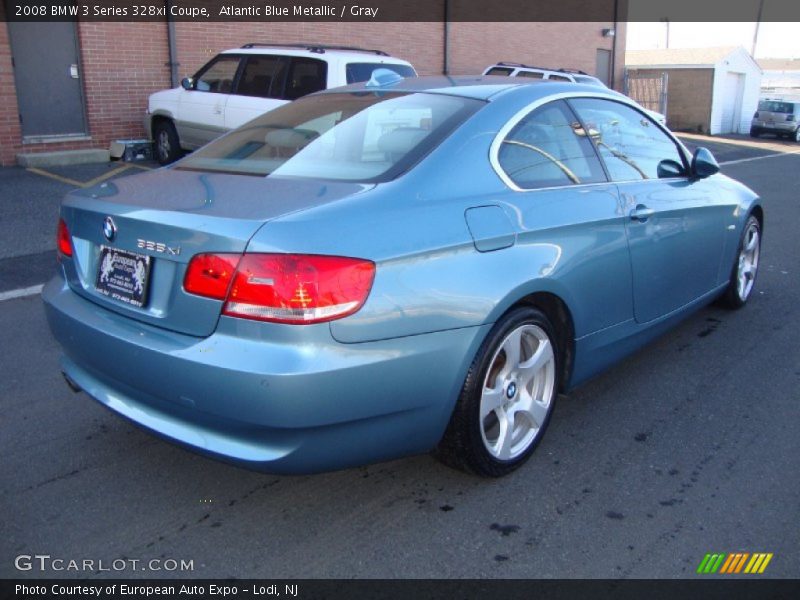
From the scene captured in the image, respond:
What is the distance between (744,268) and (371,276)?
3.96m

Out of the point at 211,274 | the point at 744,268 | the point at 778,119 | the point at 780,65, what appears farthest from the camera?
the point at 780,65

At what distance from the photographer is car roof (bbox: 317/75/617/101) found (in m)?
3.59

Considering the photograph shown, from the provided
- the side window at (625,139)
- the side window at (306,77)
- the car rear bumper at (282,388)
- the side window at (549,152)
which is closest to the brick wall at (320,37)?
the side window at (306,77)

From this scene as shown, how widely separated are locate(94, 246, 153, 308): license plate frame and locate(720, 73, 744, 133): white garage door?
3326 cm

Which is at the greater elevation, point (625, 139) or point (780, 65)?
point (780, 65)

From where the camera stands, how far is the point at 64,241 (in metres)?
3.31

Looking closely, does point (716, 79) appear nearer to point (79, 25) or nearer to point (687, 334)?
point (79, 25)

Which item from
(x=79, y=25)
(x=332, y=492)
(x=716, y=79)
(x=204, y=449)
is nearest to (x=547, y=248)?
(x=332, y=492)

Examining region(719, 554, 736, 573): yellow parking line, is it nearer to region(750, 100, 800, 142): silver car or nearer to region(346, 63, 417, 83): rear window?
region(346, 63, 417, 83): rear window

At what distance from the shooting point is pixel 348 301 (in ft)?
8.39

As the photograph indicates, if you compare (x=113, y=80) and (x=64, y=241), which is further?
(x=113, y=80)

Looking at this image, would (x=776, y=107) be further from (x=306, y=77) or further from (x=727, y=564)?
(x=727, y=564)

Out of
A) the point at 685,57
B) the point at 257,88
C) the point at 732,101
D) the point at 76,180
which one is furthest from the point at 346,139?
the point at 732,101
